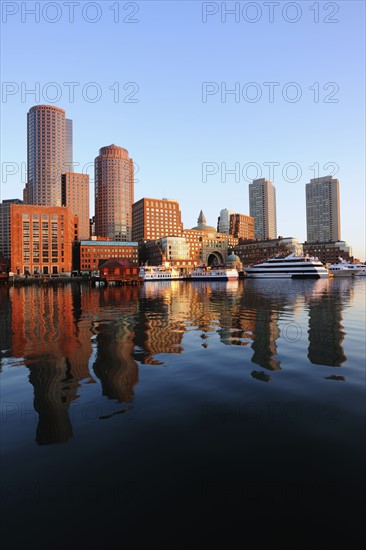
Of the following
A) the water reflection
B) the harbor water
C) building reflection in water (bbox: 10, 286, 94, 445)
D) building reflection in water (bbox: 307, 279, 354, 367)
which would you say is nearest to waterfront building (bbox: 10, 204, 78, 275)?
the water reflection

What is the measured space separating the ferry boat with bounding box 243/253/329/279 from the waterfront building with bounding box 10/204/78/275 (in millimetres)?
108480

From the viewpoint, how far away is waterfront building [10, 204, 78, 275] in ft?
575

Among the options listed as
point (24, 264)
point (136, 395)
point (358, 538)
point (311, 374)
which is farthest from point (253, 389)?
point (24, 264)

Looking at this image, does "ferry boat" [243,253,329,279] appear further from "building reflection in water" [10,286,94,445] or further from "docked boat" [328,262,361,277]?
"building reflection in water" [10,286,94,445]

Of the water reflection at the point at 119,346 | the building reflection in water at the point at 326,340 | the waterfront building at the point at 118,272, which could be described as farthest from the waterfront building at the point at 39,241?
the building reflection in water at the point at 326,340

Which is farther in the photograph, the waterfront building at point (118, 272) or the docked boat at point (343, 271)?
the docked boat at point (343, 271)

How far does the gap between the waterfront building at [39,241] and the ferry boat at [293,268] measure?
108480 mm

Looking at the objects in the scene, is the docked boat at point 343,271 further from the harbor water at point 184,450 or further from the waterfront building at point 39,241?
the harbor water at point 184,450

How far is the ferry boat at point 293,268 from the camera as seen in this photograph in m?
127

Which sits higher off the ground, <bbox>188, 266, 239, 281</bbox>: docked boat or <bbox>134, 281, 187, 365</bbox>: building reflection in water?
<bbox>188, 266, 239, 281</bbox>: docked boat

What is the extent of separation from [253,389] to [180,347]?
270 inches

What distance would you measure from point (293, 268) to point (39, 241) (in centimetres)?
13374

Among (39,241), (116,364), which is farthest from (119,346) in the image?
(39,241)

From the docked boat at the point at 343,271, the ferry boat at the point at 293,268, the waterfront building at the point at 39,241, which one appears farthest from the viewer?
the waterfront building at the point at 39,241
